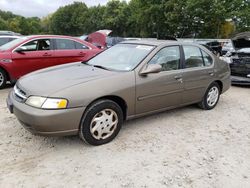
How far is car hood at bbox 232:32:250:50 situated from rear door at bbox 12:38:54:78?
18.5ft

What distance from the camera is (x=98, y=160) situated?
3174 mm

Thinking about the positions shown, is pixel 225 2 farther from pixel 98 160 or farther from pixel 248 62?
pixel 98 160

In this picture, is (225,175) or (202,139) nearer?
(225,175)

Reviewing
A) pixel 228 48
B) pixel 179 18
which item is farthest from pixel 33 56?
pixel 179 18

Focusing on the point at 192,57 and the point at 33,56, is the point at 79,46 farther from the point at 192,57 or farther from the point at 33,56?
the point at 192,57

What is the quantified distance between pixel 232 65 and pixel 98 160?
5728mm

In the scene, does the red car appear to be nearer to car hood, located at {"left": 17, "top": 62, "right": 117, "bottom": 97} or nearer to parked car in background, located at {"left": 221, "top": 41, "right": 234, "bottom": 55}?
car hood, located at {"left": 17, "top": 62, "right": 117, "bottom": 97}

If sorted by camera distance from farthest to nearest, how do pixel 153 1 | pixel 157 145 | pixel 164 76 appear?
pixel 153 1
pixel 164 76
pixel 157 145

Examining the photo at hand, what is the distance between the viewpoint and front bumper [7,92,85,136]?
3041 mm

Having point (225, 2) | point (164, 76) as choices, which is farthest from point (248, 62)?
point (225, 2)

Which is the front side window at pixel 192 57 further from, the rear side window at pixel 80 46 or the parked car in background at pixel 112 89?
the rear side window at pixel 80 46

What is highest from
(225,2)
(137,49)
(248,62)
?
(225,2)

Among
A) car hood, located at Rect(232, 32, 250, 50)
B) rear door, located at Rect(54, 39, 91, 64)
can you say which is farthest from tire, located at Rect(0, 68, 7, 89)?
car hood, located at Rect(232, 32, 250, 50)

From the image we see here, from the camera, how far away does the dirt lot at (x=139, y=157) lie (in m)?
2.81
